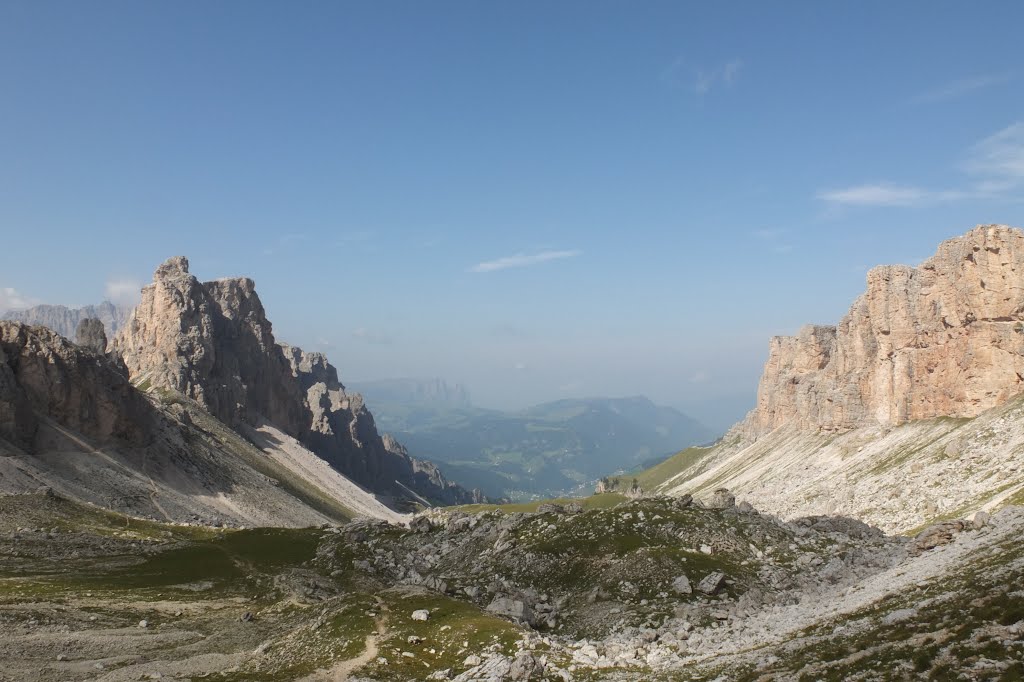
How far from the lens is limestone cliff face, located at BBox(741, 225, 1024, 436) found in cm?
13888

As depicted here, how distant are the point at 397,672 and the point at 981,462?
343ft

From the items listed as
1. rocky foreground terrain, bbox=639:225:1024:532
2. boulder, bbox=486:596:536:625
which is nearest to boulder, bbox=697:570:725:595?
boulder, bbox=486:596:536:625

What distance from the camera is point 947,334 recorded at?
516ft

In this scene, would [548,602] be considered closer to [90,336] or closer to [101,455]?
[101,455]

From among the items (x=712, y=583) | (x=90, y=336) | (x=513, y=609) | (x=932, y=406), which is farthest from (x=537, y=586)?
(x=90, y=336)

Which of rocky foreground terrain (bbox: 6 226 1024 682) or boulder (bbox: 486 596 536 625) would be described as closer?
rocky foreground terrain (bbox: 6 226 1024 682)

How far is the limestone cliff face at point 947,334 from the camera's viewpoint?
456 feet

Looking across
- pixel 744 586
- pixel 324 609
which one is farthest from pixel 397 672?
pixel 744 586

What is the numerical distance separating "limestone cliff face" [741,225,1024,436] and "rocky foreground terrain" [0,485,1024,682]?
338 ft

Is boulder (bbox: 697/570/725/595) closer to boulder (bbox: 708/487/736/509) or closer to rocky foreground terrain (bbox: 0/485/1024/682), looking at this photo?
rocky foreground terrain (bbox: 0/485/1024/682)

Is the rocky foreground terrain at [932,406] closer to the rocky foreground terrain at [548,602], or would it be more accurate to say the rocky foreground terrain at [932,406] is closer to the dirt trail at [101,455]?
the rocky foreground terrain at [548,602]

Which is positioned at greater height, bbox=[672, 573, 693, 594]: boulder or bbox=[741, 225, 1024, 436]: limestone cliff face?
bbox=[741, 225, 1024, 436]: limestone cliff face

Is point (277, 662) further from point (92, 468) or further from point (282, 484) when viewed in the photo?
point (282, 484)

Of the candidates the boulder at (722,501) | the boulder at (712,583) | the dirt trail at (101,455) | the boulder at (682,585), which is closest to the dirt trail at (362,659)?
the boulder at (682,585)
